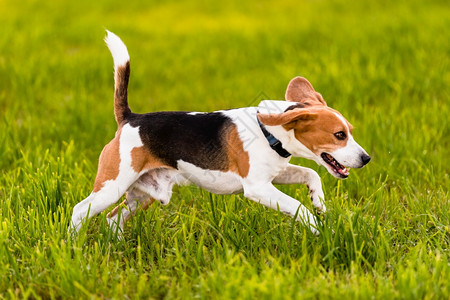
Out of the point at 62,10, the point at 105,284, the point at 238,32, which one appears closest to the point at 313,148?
the point at 105,284

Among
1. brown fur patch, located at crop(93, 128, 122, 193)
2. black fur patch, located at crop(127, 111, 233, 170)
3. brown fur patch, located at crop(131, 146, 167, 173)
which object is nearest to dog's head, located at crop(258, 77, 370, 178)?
black fur patch, located at crop(127, 111, 233, 170)

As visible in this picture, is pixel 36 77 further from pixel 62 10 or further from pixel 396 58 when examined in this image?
pixel 396 58

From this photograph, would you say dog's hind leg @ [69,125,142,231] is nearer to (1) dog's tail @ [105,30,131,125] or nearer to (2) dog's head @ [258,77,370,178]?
(1) dog's tail @ [105,30,131,125]

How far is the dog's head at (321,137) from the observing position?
343 centimetres

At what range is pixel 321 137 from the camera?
3.47 m

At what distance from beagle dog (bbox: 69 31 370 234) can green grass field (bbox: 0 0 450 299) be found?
224mm

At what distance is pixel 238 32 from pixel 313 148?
21.0 feet

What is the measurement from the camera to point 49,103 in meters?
7.27

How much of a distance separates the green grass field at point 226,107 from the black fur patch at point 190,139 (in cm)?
38

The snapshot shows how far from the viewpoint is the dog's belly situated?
147 inches

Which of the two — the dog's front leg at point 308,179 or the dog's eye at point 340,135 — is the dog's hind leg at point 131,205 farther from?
the dog's eye at point 340,135

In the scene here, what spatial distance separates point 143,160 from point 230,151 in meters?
0.52

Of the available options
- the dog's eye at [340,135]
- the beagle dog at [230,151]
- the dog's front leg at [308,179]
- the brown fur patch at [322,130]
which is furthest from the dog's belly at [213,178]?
the dog's eye at [340,135]

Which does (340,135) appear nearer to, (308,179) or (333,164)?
(333,164)
